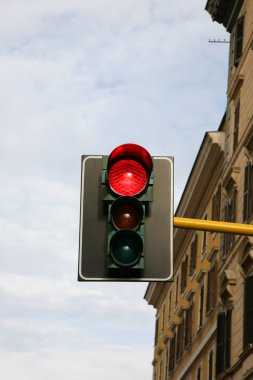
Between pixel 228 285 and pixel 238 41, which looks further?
pixel 238 41

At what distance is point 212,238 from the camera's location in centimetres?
3791

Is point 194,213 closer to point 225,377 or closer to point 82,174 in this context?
point 225,377

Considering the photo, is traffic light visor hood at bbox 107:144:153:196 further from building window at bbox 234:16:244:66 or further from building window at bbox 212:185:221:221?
building window at bbox 212:185:221:221

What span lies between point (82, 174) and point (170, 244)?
0.89 m

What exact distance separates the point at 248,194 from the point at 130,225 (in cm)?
2301

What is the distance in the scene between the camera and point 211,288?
36.4 m

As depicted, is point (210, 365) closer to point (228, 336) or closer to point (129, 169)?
point (228, 336)

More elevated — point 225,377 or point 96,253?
point 225,377

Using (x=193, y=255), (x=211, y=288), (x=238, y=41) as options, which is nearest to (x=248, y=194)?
(x=238, y=41)

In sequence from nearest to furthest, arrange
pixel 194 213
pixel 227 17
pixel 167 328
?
pixel 227 17, pixel 194 213, pixel 167 328

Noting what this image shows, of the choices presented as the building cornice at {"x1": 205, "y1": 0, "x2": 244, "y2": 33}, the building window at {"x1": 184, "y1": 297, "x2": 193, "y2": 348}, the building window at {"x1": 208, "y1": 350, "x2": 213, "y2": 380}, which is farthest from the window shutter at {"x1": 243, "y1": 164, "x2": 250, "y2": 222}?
the building window at {"x1": 184, "y1": 297, "x2": 193, "y2": 348}

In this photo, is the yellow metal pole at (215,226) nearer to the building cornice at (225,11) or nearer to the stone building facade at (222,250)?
the stone building facade at (222,250)

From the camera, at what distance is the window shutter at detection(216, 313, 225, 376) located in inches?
1276

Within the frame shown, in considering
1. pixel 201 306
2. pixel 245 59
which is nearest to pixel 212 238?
pixel 201 306
